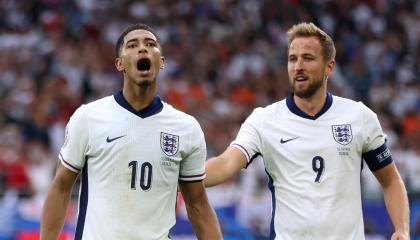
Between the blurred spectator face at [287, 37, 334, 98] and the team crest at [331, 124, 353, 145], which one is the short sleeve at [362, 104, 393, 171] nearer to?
the team crest at [331, 124, 353, 145]

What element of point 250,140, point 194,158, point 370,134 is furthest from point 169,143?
point 370,134

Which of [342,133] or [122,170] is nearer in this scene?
[122,170]

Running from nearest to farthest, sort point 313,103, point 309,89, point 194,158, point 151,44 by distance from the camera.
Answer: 1. point 151,44
2. point 194,158
3. point 309,89
4. point 313,103

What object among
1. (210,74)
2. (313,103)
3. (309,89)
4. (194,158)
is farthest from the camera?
(210,74)

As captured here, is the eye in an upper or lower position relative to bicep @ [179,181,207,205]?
upper

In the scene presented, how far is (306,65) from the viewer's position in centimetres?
702

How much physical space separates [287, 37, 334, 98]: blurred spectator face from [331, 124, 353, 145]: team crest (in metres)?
0.28

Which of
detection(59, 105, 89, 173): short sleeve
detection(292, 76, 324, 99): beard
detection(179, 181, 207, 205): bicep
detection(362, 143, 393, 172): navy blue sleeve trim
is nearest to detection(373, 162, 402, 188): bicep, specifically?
detection(362, 143, 393, 172): navy blue sleeve trim

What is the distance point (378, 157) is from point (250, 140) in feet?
2.69

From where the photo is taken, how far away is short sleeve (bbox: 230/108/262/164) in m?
7.12

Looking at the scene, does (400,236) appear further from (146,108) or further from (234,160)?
(146,108)

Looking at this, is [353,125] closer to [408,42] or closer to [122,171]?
[122,171]

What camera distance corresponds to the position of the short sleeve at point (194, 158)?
6676 mm

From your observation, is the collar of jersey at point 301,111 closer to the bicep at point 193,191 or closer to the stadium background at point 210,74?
the bicep at point 193,191
